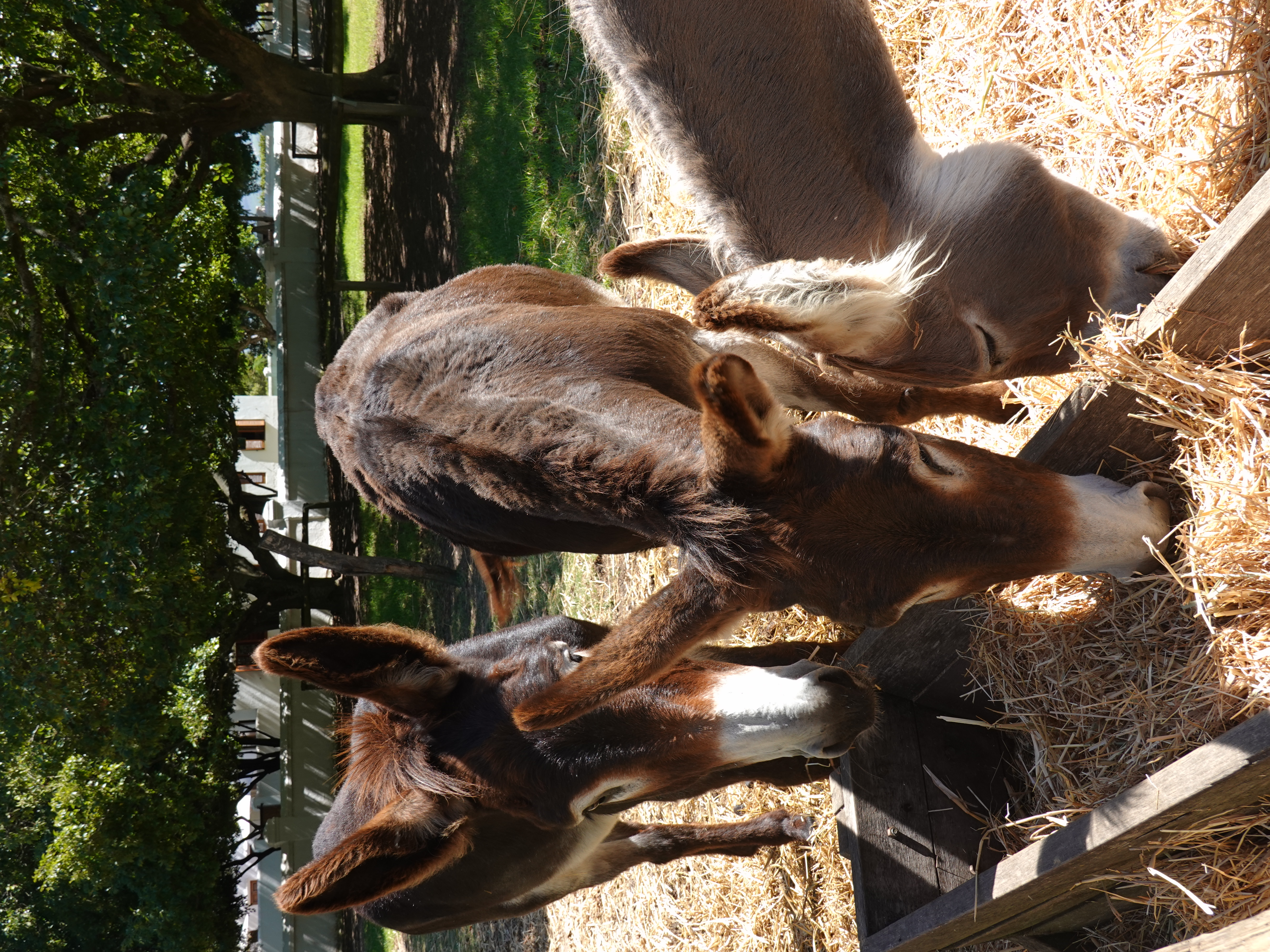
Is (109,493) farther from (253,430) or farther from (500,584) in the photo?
(253,430)

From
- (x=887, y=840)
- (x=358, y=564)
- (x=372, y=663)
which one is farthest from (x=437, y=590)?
(x=887, y=840)

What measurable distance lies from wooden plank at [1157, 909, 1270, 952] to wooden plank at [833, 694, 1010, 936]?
1182 millimetres

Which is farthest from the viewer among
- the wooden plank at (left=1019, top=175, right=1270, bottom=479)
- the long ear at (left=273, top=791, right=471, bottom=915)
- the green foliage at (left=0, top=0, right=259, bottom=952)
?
the green foliage at (left=0, top=0, right=259, bottom=952)

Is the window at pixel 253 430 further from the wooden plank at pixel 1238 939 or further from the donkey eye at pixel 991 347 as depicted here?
the wooden plank at pixel 1238 939

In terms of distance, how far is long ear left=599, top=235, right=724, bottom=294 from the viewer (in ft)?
10.6

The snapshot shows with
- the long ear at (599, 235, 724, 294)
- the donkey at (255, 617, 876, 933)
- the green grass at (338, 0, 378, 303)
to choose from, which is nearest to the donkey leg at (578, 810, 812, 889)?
the donkey at (255, 617, 876, 933)

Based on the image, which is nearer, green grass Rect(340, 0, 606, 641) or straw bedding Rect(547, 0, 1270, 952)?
straw bedding Rect(547, 0, 1270, 952)

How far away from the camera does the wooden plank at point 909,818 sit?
8.84 feet

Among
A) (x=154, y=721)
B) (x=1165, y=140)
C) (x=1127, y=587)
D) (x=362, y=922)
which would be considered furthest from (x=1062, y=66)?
(x=362, y=922)

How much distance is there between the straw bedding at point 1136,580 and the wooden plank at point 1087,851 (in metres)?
0.11

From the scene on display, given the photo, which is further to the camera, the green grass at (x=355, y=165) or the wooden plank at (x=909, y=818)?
the green grass at (x=355, y=165)

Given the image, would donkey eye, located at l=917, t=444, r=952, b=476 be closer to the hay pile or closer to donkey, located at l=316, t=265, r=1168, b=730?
donkey, located at l=316, t=265, r=1168, b=730

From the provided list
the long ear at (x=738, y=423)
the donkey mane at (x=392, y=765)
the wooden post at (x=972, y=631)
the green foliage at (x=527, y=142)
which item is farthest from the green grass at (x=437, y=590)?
the long ear at (x=738, y=423)

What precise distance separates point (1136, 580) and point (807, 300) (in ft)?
3.48
